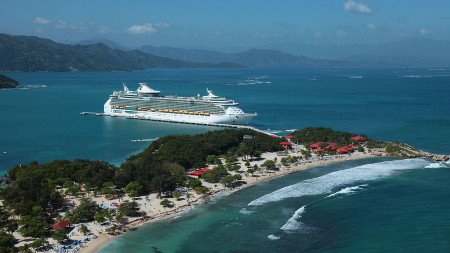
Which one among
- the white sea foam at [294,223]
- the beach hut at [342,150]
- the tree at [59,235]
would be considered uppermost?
the beach hut at [342,150]

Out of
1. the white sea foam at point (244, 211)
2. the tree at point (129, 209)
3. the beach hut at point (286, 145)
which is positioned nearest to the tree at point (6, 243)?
the tree at point (129, 209)

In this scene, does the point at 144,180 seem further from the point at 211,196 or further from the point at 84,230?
the point at 84,230

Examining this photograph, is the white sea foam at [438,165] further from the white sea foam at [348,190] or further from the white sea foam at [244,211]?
the white sea foam at [244,211]

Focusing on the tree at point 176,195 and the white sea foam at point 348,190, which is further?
the white sea foam at point 348,190

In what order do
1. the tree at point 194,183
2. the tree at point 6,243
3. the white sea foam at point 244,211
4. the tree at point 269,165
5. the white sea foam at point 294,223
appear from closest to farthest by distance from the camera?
1. the tree at point 6,243
2. the white sea foam at point 294,223
3. the white sea foam at point 244,211
4. the tree at point 194,183
5. the tree at point 269,165

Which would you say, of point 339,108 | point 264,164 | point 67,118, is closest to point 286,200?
point 264,164

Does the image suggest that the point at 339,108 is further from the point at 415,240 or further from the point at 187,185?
the point at 415,240
